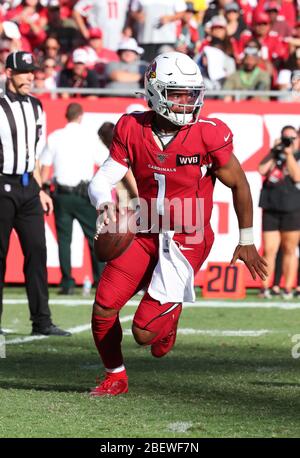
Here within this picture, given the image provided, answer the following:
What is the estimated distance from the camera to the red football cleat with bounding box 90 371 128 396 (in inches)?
237

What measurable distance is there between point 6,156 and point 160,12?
643 cm

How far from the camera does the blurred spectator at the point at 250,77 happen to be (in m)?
Result: 13.5

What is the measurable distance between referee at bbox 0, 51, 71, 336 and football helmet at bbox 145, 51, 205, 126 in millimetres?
2751

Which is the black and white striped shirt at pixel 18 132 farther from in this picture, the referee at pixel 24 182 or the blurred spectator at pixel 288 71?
the blurred spectator at pixel 288 71

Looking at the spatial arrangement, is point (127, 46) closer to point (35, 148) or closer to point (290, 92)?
point (290, 92)

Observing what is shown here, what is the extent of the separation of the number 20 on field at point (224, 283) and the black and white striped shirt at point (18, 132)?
3.70 metres

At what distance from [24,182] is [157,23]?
636cm

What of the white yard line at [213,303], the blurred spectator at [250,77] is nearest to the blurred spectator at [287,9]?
the blurred spectator at [250,77]

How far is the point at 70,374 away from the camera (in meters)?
6.86

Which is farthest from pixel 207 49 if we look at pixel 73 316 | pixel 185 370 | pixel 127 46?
pixel 185 370

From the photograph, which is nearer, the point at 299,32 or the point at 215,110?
the point at 215,110

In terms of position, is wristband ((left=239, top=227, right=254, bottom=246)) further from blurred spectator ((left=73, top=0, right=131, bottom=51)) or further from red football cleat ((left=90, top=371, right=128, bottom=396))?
blurred spectator ((left=73, top=0, right=131, bottom=51))

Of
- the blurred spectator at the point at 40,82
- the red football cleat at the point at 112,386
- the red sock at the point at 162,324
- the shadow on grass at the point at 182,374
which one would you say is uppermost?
the blurred spectator at the point at 40,82

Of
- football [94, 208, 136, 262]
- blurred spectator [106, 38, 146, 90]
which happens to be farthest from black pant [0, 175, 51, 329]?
blurred spectator [106, 38, 146, 90]
